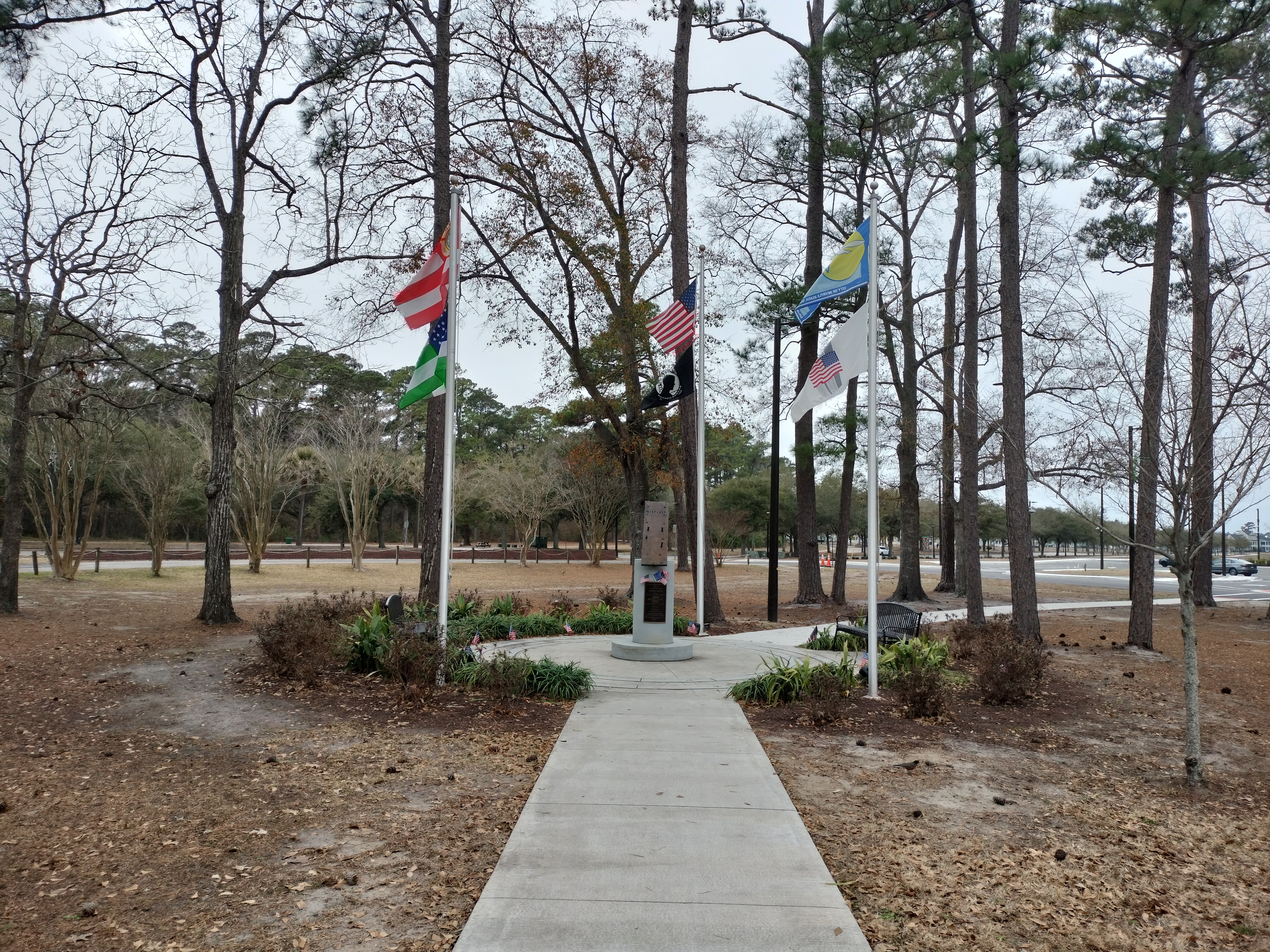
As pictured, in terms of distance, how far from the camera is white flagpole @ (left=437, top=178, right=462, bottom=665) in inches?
328

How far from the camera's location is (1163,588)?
3403 cm

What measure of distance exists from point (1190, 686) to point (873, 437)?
352 centimetres

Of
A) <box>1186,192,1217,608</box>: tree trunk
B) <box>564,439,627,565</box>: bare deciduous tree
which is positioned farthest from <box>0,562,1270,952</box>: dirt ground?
<box>564,439,627,565</box>: bare deciduous tree

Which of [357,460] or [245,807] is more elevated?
[357,460]

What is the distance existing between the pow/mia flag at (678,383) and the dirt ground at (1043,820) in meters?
6.14

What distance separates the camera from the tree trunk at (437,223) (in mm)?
13771

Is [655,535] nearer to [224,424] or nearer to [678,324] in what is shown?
[678,324]

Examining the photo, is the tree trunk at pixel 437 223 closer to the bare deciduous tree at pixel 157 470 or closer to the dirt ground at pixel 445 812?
the dirt ground at pixel 445 812

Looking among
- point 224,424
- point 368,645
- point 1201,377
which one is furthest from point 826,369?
point 224,424

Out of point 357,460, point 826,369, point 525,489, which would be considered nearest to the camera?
point 826,369

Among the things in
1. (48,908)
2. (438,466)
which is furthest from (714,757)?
(438,466)

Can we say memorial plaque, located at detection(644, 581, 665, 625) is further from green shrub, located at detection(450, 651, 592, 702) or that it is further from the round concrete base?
green shrub, located at detection(450, 651, 592, 702)

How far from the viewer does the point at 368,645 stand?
928 cm

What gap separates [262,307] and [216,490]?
3238 millimetres
